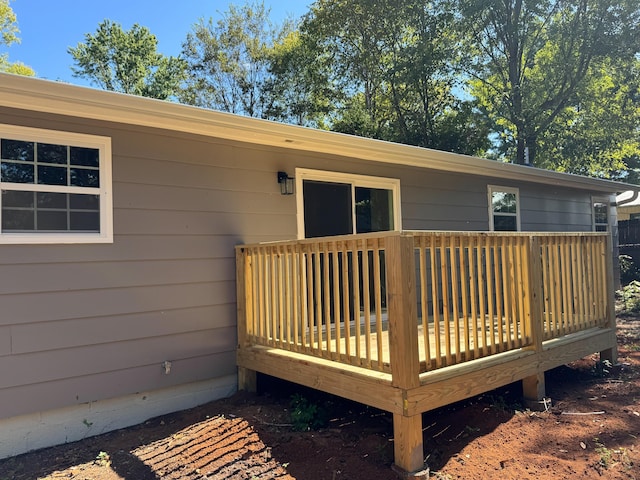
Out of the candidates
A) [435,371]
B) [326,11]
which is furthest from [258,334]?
[326,11]

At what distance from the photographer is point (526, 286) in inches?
144

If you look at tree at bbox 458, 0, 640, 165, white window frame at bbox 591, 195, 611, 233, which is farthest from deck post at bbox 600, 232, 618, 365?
tree at bbox 458, 0, 640, 165

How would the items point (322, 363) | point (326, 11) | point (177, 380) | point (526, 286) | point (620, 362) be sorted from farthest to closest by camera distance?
point (326, 11)
point (620, 362)
point (177, 380)
point (526, 286)
point (322, 363)

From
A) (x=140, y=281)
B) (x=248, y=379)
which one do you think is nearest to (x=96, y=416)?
(x=140, y=281)

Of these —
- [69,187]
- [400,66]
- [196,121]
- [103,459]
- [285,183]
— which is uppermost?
[400,66]

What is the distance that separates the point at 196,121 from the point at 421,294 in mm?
2277

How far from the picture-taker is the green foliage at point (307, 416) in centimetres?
344

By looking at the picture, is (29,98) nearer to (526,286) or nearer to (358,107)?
(526,286)

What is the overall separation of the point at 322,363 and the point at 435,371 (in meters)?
0.83

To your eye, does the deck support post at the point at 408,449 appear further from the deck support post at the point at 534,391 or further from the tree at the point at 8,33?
the tree at the point at 8,33

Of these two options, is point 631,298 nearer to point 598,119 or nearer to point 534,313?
point 598,119

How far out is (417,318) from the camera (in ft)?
11.5

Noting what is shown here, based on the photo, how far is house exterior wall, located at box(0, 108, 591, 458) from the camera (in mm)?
3361

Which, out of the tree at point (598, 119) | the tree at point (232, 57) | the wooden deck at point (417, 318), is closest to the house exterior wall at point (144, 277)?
the wooden deck at point (417, 318)
